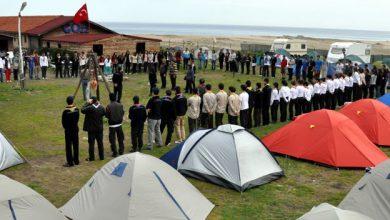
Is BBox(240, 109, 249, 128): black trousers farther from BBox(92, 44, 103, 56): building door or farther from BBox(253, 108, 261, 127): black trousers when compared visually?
BBox(92, 44, 103, 56): building door

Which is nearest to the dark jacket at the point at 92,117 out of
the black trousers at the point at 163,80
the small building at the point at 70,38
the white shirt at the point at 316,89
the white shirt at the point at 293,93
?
the white shirt at the point at 293,93

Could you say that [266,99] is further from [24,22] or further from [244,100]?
[24,22]

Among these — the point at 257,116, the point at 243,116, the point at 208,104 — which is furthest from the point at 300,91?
the point at 208,104

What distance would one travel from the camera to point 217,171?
1089cm

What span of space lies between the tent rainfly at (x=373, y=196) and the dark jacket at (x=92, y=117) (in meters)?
6.60

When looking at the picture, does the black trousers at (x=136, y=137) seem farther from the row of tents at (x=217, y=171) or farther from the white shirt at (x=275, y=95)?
the white shirt at (x=275, y=95)

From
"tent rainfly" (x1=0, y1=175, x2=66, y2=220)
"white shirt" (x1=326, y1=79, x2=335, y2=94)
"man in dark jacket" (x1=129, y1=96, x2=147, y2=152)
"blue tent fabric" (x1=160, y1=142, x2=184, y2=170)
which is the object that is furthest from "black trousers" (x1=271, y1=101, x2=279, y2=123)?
"tent rainfly" (x1=0, y1=175, x2=66, y2=220)

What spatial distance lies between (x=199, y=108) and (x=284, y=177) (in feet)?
14.4

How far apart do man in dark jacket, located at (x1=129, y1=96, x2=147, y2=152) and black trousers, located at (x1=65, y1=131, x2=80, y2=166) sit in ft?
5.95

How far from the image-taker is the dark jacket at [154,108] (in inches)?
527

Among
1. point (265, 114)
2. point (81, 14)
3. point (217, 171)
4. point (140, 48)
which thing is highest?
point (81, 14)

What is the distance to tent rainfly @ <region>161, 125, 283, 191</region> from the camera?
10688 mm

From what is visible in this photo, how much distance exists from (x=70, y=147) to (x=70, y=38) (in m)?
25.2

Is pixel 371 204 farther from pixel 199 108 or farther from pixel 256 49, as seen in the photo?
pixel 256 49
